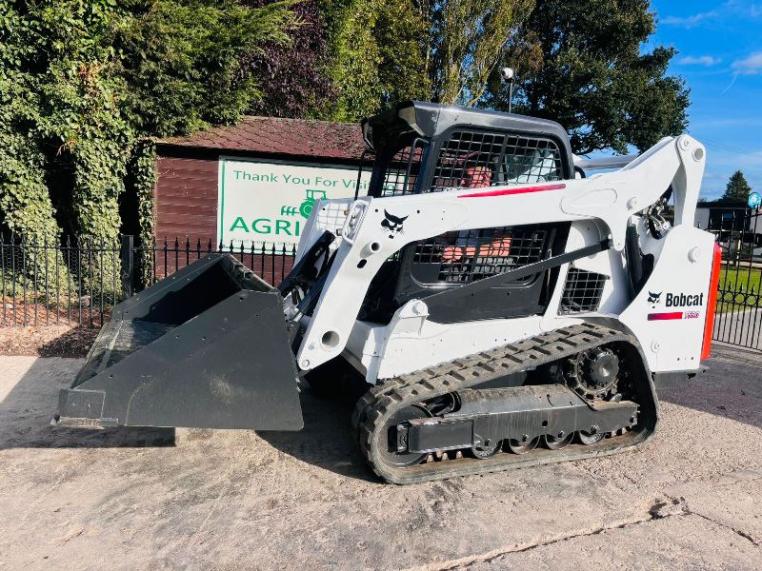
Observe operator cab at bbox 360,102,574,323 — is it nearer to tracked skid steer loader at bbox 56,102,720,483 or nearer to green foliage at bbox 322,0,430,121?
tracked skid steer loader at bbox 56,102,720,483

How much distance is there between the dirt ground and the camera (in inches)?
116

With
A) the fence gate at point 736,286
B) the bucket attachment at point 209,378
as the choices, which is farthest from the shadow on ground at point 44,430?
the fence gate at point 736,286

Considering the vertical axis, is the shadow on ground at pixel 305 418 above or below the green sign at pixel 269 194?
below

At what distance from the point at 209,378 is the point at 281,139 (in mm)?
8315

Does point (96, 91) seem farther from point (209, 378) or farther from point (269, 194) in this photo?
point (209, 378)

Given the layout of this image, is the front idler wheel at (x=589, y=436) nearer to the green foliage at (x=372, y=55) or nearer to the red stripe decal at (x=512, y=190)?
the red stripe decal at (x=512, y=190)

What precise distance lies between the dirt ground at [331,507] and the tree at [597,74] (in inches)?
907

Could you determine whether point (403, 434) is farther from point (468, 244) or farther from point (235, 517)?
point (468, 244)

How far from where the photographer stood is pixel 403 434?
3.70 m

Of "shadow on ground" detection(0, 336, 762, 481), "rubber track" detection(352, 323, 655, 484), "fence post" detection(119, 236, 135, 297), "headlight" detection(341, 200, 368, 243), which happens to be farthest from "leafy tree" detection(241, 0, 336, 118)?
"rubber track" detection(352, 323, 655, 484)

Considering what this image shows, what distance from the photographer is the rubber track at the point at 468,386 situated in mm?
3580

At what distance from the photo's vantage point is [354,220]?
366 cm

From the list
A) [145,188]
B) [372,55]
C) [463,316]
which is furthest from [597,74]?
[463,316]

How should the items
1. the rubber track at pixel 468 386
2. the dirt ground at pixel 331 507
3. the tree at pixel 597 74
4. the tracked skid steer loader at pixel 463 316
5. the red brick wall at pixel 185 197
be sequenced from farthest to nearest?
the tree at pixel 597 74, the red brick wall at pixel 185 197, the rubber track at pixel 468 386, the tracked skid steer loader at pixel 463 316, the dirt ground at pixel 331 507
